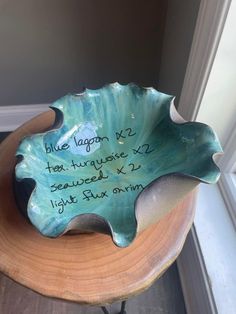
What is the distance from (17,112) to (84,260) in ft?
3.00

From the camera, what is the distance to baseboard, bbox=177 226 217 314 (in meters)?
0.82

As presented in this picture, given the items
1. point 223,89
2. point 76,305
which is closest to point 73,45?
point 223,89

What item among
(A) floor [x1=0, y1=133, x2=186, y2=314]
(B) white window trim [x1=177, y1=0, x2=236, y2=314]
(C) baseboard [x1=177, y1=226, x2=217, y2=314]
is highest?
(B) white window trim [x1=177, y1=0, x2=236, y2=314]

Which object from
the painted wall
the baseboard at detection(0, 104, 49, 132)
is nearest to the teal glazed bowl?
the painted wall

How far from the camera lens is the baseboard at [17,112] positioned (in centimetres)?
130

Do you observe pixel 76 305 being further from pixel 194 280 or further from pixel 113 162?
pixel 113 162

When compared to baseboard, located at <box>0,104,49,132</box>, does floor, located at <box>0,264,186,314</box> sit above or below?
below

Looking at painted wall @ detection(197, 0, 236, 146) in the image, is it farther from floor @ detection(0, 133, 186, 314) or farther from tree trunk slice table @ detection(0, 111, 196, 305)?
floor @ detection(0, 133, 186, 314)

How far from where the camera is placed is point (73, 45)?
112 cm

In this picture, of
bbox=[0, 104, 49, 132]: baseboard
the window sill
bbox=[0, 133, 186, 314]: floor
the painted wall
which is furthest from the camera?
bbox=[0, 104, 49, 132]: baseboard

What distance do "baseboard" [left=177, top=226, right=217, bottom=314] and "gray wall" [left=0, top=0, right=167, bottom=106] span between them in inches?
25.3

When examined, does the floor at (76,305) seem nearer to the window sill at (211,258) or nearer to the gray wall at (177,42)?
the window sill at (211,258)

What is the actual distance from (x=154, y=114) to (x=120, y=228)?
0.24m

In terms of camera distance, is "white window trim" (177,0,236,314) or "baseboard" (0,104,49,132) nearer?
"white window trim" (177,0,236,314)
